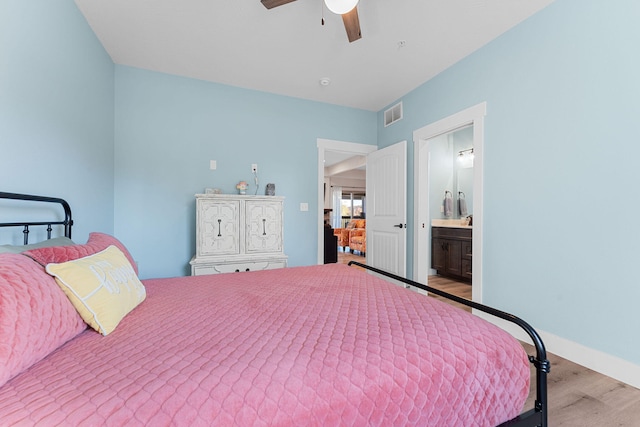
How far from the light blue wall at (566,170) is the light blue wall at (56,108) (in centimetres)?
338

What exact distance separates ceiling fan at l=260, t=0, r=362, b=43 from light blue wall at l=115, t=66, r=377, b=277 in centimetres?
179

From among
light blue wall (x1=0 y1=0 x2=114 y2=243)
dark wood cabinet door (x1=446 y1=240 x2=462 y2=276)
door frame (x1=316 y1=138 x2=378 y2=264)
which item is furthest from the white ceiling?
dark wood cabinet door (x1=446 y1=240 x2=462 y2=276)

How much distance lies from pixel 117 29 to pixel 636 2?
12.5 ft

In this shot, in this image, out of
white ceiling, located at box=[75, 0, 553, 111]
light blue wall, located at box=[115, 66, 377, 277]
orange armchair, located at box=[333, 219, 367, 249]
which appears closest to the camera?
white ceiling, located at box=[75, 0, 553, 111]

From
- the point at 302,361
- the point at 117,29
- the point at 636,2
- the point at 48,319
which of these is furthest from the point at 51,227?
the point at 636,2

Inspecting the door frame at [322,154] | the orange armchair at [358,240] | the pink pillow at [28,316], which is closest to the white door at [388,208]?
the door frame at [322,154]

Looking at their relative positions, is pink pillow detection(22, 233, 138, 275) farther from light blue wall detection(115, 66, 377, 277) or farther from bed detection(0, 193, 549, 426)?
light blue wall detection(115, 66, 377, 277)

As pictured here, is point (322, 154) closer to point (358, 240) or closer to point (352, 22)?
point (352, 22)

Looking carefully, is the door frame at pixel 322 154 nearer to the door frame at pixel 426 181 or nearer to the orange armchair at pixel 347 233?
the door frame at pixel 426 181

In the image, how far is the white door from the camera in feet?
11.3

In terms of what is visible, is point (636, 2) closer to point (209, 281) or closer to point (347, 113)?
point (347, 113)

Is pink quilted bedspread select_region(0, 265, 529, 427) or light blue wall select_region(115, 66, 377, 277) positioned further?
light blue wall select_region(115, 66, 377, 277)

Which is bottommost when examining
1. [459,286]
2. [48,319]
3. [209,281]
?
[459,286]

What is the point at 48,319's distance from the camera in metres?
0.82
